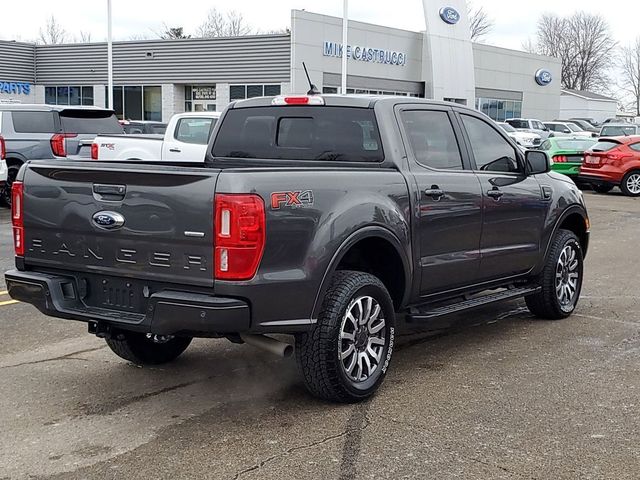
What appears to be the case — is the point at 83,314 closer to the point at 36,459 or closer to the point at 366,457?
the point at 36,459

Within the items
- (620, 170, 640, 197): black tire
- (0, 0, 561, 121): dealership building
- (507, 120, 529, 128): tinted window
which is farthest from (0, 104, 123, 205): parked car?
(507, 120, 529, 128): tinted window

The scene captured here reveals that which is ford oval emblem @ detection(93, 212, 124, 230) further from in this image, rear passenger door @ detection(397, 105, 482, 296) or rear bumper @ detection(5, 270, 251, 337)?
rear passenger door @ detection(397, 105, 482, 296)

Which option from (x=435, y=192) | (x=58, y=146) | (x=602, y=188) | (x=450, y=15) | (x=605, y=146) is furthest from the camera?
(x=450, y=15)

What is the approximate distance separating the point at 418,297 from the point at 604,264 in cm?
565

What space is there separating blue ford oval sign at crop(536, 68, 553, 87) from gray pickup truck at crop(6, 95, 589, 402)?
51.1 m

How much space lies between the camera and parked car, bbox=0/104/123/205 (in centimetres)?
1546

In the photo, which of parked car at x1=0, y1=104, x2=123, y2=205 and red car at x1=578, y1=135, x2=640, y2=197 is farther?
red car at x1=578, y1=135, x2=640, y2=197

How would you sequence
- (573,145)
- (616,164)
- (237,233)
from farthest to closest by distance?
(573,145), (616,164), (237,233)

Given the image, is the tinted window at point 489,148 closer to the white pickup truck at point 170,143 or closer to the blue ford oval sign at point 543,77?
the white pickup truck at point 170,143

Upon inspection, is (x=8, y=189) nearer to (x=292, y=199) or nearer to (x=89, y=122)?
(x=89, y=122)

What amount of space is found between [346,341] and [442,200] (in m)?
1.33

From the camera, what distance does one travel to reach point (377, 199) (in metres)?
4.90

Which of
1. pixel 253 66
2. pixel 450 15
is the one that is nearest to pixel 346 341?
pixel 253 66

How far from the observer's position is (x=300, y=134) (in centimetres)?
567
